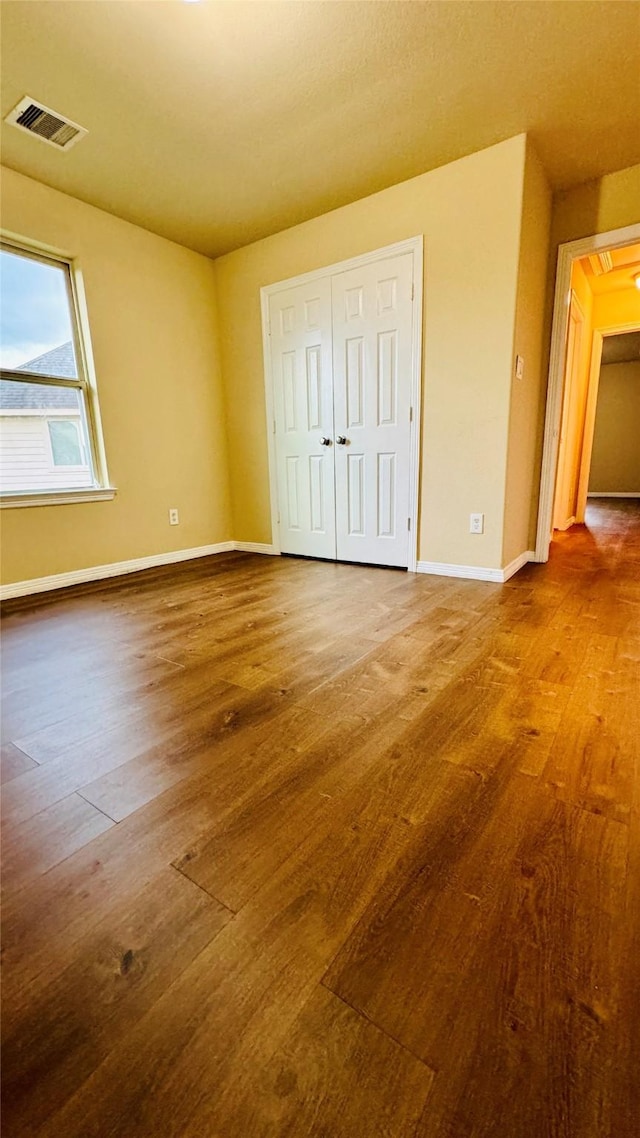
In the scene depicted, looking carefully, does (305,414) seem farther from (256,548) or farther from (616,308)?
(616,308)

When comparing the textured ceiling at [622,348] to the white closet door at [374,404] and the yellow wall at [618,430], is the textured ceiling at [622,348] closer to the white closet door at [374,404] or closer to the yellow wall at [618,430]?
the yellow wall at [618,430]

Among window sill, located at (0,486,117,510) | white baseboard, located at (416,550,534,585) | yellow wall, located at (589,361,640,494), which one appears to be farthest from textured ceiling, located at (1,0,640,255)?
yellow wall, located at (589,361,640,494)

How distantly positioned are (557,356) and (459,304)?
938mm

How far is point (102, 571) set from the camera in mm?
3268

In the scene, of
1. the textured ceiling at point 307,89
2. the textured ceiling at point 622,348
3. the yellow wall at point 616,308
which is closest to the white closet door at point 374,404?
the textured ceiling at point 307,89

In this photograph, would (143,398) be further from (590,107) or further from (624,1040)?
(624,1040)

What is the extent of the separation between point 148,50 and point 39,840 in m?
2.87

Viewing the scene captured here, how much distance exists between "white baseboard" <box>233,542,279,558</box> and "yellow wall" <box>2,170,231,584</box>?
0.82 feet

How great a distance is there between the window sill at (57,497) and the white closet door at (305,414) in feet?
4.55

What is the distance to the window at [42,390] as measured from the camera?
2762 millimetres

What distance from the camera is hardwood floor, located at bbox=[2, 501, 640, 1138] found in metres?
0.56

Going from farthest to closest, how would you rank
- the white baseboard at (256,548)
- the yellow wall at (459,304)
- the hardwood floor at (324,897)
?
the white baseboard at (256,548) → the yellow wall at (459,304) → the hardwood floor at (324,897)

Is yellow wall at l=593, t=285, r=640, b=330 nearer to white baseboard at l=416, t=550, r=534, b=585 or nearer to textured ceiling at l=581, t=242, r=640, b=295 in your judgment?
textured ceiling at l=581, t=242, r=640, b=295

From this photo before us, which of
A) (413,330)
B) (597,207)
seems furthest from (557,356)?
(413,330)
